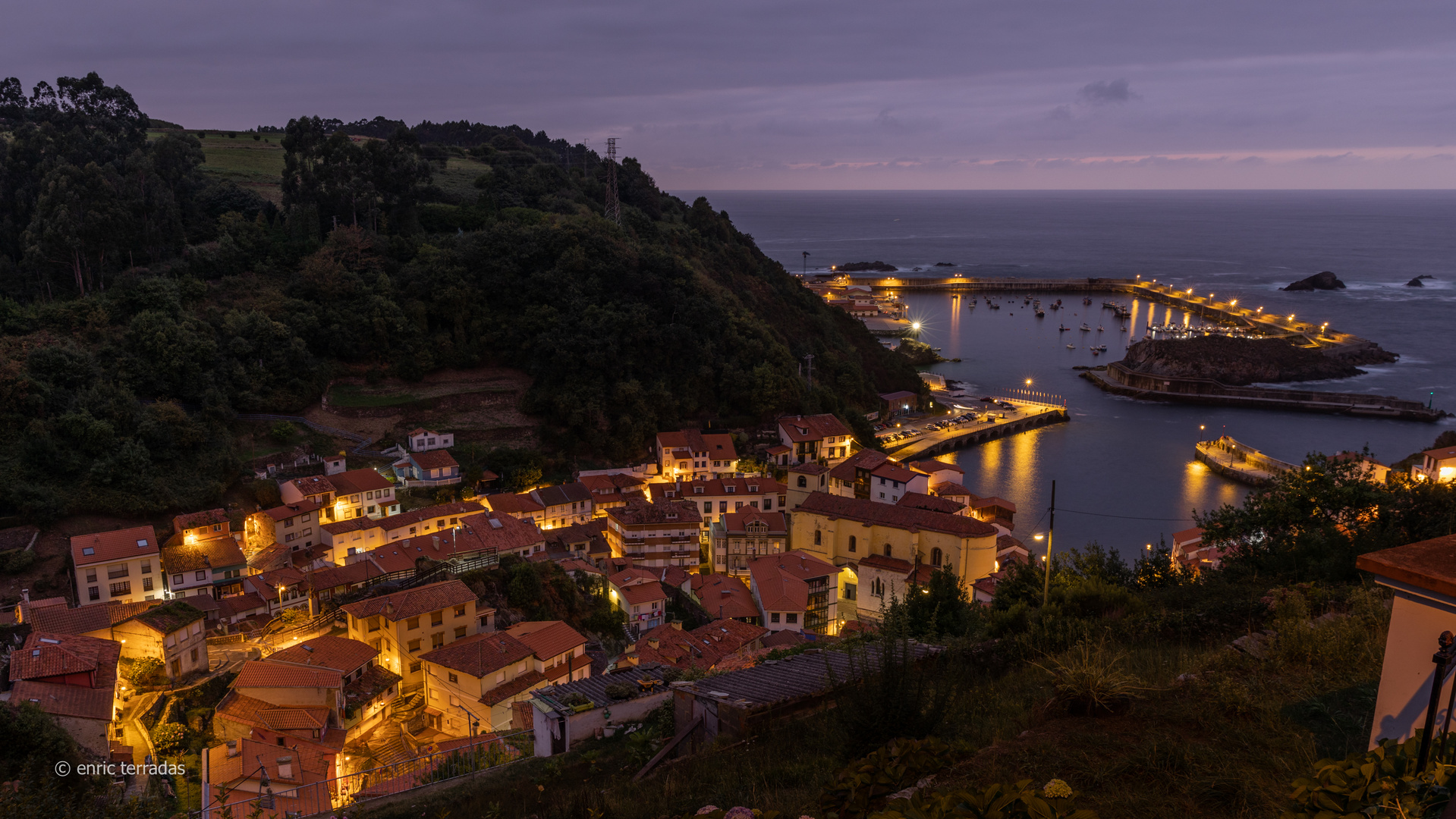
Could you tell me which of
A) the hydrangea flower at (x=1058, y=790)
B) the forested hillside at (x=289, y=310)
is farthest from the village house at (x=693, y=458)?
the hydrangea flower at (x=1058, y=790)

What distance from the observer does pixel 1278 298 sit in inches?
2020

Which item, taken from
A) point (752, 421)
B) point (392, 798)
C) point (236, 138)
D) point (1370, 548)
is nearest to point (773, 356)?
point (752, 421)

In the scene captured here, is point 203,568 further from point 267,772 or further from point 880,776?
point 880,776

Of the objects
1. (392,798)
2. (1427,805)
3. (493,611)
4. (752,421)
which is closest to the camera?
(1427,805)

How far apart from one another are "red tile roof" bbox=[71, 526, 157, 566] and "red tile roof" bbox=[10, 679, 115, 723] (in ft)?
16.4

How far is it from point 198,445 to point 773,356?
1488 centimetres

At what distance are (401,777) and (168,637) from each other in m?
6.36

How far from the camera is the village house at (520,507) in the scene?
1658 centimetres

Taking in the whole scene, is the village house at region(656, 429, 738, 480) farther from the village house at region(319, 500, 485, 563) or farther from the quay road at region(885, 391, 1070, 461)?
the quay road at region(885, 391, 1070, 461)

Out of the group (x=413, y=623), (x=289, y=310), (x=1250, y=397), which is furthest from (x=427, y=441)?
(x=1250, y=397)

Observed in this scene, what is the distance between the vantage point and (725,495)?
18.3 m

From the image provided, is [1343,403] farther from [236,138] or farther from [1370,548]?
[236,138]

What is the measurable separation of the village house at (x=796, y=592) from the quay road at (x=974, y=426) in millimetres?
9318

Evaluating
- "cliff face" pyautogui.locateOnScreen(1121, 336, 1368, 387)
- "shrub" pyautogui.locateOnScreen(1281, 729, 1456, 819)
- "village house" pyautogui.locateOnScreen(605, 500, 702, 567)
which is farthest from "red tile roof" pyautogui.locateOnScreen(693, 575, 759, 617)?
"cliff face" pyautogui.locateOnScreen(1121, 336, 1368, 387)
